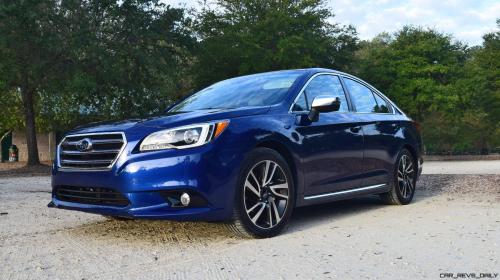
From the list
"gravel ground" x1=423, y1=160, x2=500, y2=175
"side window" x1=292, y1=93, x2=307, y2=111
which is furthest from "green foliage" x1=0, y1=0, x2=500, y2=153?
"side window" x1=292, y1=93, x2=307, y2=111

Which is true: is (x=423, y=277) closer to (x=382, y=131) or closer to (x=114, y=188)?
(x=114, y=188)

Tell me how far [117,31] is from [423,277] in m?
20.8

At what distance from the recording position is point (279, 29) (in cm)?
3136

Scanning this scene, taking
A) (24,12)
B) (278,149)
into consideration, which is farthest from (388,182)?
(24,12)

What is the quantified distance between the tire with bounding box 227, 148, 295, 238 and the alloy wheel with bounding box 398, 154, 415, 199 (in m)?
2.54

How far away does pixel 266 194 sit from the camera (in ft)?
17.0

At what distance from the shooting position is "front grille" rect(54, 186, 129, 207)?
4.84 m

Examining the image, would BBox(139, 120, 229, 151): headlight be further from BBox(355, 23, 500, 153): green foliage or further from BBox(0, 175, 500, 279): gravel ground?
BBox(355, 23, 500, 153): green foliage

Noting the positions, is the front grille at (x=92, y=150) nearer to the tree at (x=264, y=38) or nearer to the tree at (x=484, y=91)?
the tree at (x=264, y=38)

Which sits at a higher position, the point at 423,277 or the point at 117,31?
the point at 117,31

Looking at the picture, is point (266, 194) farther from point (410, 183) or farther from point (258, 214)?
point (410, 183)

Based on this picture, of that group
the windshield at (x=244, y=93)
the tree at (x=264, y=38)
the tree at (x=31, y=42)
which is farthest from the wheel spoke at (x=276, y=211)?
the tree at (x=264, y=38)

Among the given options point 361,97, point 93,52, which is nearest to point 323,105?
point 361,97

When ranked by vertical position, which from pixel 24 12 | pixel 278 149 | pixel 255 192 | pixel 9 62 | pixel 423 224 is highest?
pixel 24 12
